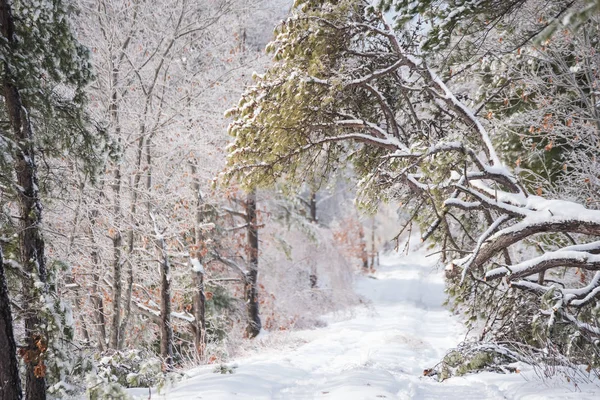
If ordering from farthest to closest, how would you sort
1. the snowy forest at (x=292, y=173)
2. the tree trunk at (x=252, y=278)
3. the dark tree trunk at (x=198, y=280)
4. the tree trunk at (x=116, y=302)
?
1. the tree trunk at (x=252, y=278)
2. the dark tree trunk at (x=198, y=280)
3. the tree trunk at (x=116, y=302)
4. the snowy forest at (x=292, y=173)

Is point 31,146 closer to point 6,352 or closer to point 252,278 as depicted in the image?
point 6,352

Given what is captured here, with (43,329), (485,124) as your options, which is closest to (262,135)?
(43,329)

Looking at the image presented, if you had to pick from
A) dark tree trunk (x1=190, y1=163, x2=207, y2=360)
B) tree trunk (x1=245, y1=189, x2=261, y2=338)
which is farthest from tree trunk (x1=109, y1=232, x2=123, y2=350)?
tree trunk (x1=245, y1=189, x2=261, y2=338)

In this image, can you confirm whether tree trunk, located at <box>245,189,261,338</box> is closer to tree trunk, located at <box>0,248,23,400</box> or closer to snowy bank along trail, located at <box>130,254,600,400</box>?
snowy bank along trail, located at <box>130,254,600,400</box>

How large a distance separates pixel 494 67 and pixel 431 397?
6286mm

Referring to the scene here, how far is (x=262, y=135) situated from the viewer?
7059 mm

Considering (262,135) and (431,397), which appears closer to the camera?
(431,397)

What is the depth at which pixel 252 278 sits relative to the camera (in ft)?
49.8

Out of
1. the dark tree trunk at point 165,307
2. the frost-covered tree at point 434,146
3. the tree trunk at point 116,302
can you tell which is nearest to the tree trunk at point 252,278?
the dark tree trunk at point 165,307

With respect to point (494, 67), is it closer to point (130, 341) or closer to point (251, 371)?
point (251, 371)

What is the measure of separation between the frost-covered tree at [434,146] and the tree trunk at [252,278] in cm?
693

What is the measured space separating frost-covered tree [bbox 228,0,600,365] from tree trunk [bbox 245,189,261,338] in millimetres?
6935

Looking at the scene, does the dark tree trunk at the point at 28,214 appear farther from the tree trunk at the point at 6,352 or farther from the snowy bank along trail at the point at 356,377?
the snowy bank along trail at the point at 356,377

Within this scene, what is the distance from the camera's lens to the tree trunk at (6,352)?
434 cm
